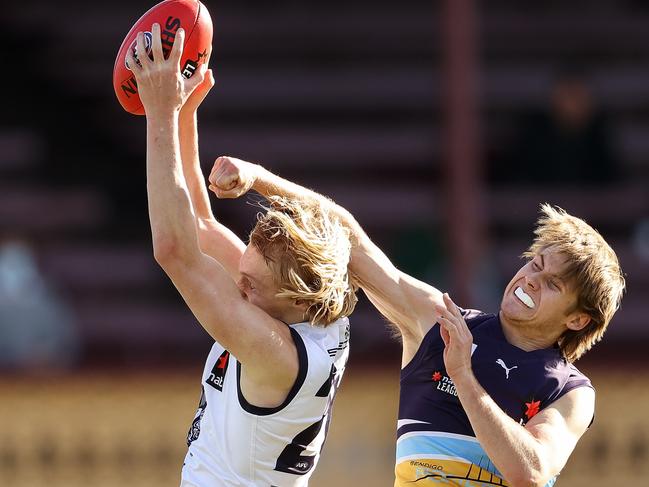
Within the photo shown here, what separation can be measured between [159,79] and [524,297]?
1.13m

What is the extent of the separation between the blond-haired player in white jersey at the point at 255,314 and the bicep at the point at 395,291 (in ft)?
0.39

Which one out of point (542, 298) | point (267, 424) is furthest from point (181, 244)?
point (542, 298)

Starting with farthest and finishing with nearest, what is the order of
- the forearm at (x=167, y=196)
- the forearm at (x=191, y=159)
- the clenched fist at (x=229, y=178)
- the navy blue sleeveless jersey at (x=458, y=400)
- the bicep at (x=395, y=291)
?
the forearm at (x=191, y=159)
the bicep at (x=395, y=291)
the navy blue sleeveless jersey at (x=458, y=400)
the clenched fist at (x=229, y=178)
the forearm at (x=167, y=196)

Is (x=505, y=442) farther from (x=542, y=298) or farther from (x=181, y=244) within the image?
(x=181, y=244)

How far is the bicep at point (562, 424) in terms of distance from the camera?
3.15 meters

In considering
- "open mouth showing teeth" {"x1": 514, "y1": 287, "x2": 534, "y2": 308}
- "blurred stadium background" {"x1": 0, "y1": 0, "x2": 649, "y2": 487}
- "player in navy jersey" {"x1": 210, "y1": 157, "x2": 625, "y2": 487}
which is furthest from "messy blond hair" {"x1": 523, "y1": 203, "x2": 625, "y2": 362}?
"blurred stadium background" {"x1": 0, "y1": 0, "x2": 649, "y2": 487}

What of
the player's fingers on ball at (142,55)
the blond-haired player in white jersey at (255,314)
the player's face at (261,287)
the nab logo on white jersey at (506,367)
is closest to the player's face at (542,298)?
the nab logo on white jersey at (506,367)

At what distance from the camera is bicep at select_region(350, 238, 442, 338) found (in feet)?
11.2

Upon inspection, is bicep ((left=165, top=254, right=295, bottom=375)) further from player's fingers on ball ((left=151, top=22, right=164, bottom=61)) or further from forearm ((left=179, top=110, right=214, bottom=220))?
forearm ((left=179, top=110, right=214, bottom=220))

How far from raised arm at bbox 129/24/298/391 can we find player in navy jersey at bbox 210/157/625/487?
0.25 m

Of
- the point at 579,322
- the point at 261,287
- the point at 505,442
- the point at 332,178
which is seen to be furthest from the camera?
the point at 332,178

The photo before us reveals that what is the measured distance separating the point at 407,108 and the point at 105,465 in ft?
15.0

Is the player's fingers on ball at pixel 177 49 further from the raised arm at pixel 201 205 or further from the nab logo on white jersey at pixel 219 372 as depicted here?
the nab logo on white jersey at pixel 219 372

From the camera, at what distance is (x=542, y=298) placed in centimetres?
333
